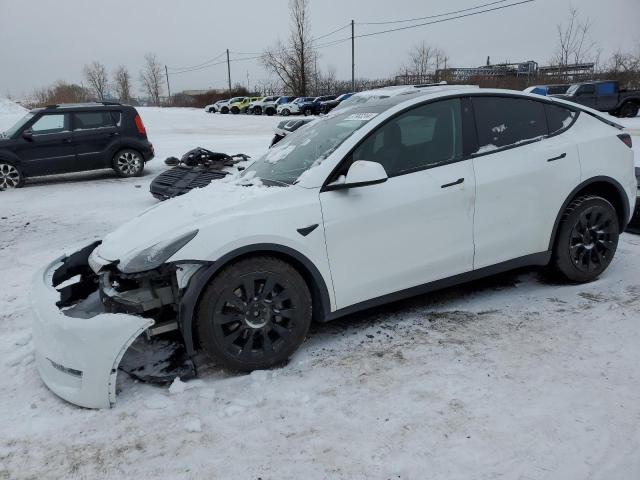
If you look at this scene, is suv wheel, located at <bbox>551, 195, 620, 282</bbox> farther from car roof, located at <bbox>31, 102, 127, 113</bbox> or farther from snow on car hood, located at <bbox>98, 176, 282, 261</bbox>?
car roof, located at <bbox>31, 102, 127, 113</bbox>

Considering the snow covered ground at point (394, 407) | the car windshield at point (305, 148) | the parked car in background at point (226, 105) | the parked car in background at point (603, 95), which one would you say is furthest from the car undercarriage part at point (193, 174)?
the parked car in background at point (226, 105)

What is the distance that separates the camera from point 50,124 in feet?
35.0

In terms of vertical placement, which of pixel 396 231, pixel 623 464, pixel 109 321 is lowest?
pixel 623 464

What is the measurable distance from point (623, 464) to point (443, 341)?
134 centimetres

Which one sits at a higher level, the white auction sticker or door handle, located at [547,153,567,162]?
the white auction sticker

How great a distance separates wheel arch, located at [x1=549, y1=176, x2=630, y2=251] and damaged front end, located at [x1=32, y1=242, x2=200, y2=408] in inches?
112

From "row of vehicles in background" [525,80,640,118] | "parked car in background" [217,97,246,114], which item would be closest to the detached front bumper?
"row of vehicles in background" [525,80,640,118]

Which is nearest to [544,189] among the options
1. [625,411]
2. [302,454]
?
[625,411]

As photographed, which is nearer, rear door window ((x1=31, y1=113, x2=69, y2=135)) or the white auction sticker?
the white auction sticker

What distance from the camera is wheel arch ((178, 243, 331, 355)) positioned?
9.55ft

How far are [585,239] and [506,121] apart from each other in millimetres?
1202

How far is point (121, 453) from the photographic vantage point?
8.13 feet

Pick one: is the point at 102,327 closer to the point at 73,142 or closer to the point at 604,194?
the point at 604,194

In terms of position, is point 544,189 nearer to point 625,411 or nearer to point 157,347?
point 625,411
